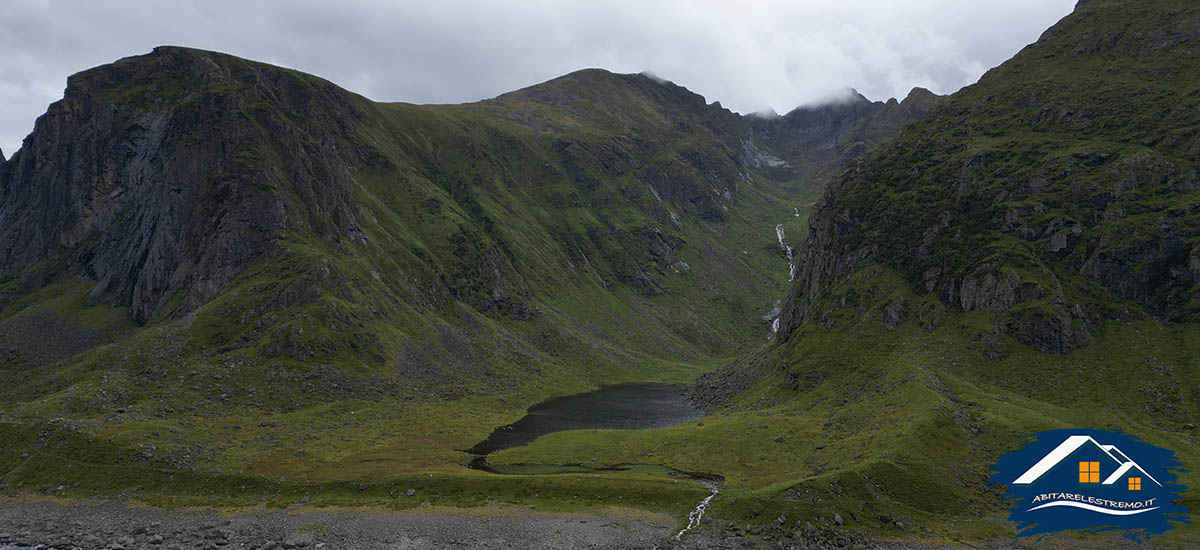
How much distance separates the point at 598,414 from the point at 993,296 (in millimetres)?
88363

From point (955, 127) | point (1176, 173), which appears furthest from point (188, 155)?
point (1176, 173)

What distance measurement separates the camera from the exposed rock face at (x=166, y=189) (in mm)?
159000

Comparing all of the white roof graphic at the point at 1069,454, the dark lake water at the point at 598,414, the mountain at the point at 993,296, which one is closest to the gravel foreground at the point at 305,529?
the mountain at the point at 993,296

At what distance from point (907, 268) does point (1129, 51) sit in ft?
329

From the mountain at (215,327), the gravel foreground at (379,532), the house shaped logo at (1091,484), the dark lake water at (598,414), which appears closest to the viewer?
the gravel foreground at (379,532)

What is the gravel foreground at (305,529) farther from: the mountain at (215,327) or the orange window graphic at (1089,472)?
the orange window graphic at (1089,472)

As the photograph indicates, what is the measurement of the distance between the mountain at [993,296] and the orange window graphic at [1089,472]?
25.8ft

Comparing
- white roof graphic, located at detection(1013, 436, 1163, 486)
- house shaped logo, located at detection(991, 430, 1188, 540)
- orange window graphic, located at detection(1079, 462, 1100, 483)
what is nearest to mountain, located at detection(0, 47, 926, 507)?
house shaped logo, located at detection(991, 430, 1188, 540)

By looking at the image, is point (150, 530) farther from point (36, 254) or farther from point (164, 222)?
point (36, 254)

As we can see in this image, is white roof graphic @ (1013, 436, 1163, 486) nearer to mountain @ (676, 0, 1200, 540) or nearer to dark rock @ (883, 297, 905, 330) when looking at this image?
mountain @ (676, 0, 1200, 540)

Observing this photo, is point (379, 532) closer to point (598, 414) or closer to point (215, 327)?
point (598, 414)

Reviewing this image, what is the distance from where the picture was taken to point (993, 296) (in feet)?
369

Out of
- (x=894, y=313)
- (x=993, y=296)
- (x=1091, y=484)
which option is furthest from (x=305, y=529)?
(x=993, y=296)

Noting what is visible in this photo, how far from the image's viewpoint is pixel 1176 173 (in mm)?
113875
